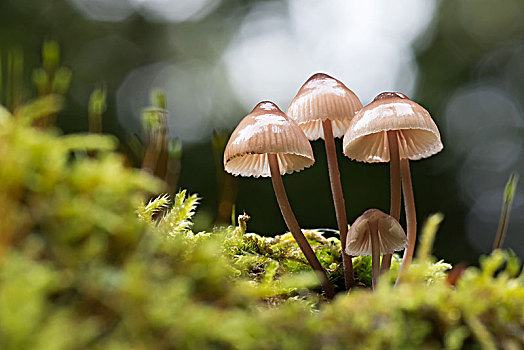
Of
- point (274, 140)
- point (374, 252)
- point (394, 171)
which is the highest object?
point (274, 140)

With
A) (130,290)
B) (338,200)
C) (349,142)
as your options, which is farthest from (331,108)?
(130,290)

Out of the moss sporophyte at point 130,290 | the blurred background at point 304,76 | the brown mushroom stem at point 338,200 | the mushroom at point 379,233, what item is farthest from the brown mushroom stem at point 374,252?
the blurred background at point 304,76

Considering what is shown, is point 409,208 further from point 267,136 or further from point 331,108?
point 267,136

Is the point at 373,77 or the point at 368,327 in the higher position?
the point at 373,77

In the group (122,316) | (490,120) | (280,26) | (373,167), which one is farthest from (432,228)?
(280,26)

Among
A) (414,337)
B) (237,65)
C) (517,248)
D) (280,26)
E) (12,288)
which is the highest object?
(280,26)

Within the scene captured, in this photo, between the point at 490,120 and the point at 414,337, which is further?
the point at 490,120

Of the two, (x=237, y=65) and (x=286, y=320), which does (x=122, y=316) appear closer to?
(x=286, y=320)
